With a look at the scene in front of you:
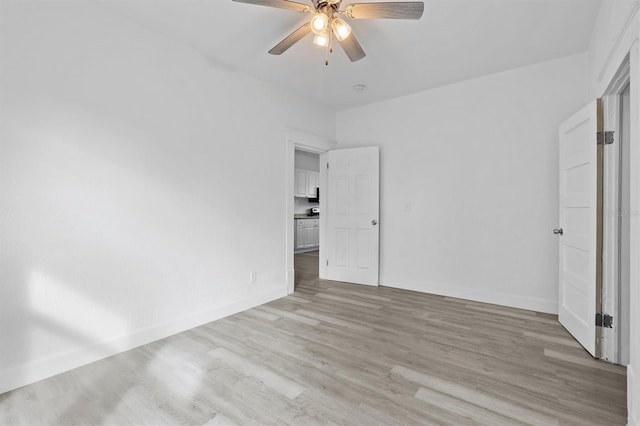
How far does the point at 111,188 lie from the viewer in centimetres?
250

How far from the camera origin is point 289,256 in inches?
164

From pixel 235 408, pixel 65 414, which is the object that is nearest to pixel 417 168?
pixel 235 408

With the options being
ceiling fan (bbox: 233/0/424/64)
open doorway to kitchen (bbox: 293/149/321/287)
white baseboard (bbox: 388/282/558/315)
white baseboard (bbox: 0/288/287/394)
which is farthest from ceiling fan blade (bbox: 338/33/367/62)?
open doorway to kitchen (bbox: 293/149/321/287)

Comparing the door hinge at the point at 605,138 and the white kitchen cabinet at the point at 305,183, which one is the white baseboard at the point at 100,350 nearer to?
the door hinge at the point at 605,138

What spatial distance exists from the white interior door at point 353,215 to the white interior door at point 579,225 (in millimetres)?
2184

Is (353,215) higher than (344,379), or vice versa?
(353,215)

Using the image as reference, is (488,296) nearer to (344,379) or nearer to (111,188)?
(344,379)

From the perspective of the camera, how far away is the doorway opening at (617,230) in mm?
2314

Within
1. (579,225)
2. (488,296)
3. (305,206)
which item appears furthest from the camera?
(305,206)

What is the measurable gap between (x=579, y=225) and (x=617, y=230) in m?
0.35

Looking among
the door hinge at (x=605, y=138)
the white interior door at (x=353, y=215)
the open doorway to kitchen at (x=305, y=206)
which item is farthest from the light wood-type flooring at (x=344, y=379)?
the open doorway to kitchen at (x=305, y=206)

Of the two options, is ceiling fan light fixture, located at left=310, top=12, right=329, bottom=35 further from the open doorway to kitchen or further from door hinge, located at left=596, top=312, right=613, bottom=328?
the open doorway to kitchen

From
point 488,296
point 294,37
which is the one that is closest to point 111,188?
point 294,37

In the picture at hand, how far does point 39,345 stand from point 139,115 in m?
1.88
